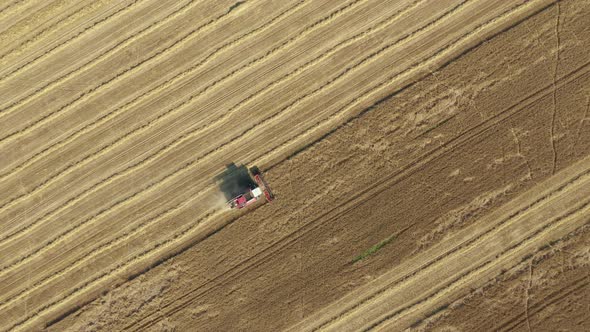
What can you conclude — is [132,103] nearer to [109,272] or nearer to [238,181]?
[238,181]

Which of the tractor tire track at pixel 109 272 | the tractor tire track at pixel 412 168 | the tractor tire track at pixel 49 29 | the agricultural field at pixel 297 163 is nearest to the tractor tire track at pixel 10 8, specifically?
the agricultural field at pixel 297 163

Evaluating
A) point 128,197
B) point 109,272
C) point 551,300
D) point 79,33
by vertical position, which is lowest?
point 551,300

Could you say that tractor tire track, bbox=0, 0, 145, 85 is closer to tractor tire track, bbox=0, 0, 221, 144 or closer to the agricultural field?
the agricultural field

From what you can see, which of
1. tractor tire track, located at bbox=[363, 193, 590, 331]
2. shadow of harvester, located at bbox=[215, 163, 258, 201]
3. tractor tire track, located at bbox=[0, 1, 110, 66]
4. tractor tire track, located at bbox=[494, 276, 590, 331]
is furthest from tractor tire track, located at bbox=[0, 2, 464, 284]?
tractor tire track, located at bbox=[494, 276, 590, 331]

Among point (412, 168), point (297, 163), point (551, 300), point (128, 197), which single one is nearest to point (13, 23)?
point (128, 197)

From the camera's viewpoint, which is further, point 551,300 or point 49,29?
point 49,29

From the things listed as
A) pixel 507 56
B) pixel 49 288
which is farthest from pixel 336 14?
pixel 49 288
